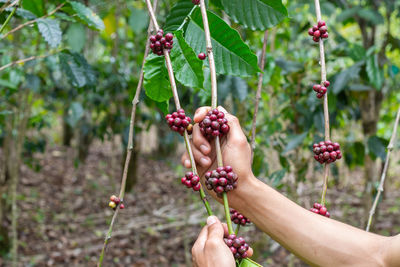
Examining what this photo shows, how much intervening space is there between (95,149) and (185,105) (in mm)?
5707

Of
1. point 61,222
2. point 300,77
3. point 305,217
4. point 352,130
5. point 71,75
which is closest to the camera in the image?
point 305,217

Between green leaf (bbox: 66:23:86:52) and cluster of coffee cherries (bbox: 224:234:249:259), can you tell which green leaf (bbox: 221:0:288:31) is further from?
green leaf (bbox: 66:23:86:52)

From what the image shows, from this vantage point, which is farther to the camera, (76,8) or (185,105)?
(185,105)

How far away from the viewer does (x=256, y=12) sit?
3.02ft

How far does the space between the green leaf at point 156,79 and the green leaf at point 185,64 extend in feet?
0.12

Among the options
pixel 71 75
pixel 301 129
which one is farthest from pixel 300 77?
pixel 71 75

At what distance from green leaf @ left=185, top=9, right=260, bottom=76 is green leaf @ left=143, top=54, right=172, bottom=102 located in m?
0.13

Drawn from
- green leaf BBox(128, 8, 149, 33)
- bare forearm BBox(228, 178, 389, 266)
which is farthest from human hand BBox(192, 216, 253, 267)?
green leaf BBox(128, 8, 149, 33)

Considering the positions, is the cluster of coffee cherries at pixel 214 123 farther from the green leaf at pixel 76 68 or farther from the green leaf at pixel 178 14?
the green leaf at pixel 76 68

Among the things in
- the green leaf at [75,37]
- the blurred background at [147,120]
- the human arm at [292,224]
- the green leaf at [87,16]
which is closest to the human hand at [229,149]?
the human arm at [292,224]

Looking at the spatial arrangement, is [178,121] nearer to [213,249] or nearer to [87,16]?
[213,249]

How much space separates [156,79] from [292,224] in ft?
1.48

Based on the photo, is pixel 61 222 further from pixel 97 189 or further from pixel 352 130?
pixel 352 130

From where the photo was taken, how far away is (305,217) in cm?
83
